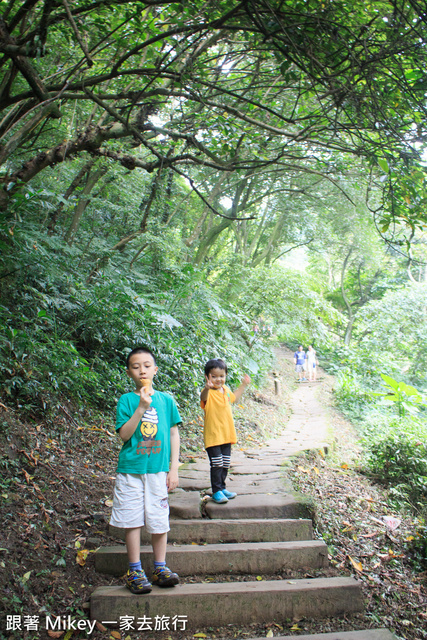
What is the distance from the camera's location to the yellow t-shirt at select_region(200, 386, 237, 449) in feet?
11.8

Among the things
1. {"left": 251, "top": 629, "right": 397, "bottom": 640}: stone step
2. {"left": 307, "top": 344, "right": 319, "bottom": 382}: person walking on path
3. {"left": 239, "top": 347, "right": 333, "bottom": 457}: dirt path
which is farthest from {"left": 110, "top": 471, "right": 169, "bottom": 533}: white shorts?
{"left": 307, "top": 344, "right": 319, "bottom": 382}: person walking on path

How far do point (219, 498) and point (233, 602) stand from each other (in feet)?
3.27

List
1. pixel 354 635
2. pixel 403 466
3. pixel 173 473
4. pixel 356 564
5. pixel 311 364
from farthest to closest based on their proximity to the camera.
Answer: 1. pixel 311 364
2. pixel 403 466
3. pixel 356 564
4. pixel 173 473
5. pixel 354 635

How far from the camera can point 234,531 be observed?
3.23 m

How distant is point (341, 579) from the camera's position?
9.44ft

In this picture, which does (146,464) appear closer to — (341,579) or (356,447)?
(341,579)

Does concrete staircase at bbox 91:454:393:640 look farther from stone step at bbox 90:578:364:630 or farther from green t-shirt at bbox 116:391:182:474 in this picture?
green t-shirt at bbox 116:391:182:474

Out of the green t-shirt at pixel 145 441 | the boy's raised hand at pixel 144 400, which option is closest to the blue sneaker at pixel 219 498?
the green t-shirt at pixel 145 441

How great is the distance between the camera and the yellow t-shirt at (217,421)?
3592 millimetres

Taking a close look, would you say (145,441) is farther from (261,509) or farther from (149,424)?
(261,509)

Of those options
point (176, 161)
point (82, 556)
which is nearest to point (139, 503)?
point (82, 556)

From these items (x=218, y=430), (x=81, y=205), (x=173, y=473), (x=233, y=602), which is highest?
(x=81, y=205)

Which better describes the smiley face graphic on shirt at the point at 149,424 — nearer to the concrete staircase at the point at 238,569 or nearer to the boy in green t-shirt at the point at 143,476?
the boy in green t-shirt at the point at 143,476

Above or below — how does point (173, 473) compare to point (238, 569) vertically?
above
